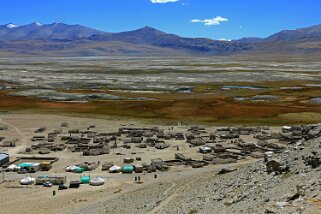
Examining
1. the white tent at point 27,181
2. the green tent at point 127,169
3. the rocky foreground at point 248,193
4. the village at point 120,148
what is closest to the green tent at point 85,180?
the village at point 120,148

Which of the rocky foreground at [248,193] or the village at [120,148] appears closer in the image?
the rocky foreground at [248,193]

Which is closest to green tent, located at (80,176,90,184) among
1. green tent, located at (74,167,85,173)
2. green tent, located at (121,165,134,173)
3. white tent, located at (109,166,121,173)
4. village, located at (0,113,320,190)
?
village, located at (0,113,320,190)

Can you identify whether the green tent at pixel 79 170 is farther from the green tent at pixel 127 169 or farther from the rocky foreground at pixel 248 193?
the rocky foreground at pixel 248 193

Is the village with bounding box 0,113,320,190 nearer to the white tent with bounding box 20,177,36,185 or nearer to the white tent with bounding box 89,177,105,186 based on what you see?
the white tent with bounding box 20,177,36,185

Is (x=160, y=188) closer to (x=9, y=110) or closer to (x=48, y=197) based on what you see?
(x=48, y=197)

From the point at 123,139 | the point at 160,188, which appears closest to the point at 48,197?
the point at 160,188

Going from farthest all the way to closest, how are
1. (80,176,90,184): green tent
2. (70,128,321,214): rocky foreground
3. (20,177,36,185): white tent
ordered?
(80,176,90,184): green tent, (20,177,36,185): white tent, (70,128,321,214): rocky foreground

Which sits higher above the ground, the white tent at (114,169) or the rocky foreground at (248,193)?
the rocky foreground at (248,193)

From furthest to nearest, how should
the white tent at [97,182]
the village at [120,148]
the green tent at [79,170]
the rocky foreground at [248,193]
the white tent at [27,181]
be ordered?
the green tent at [79,170] < the village at [120,148] < the white tent at [27,181] < the white tent at [97,182] < the rocky foreground at [248,193]
